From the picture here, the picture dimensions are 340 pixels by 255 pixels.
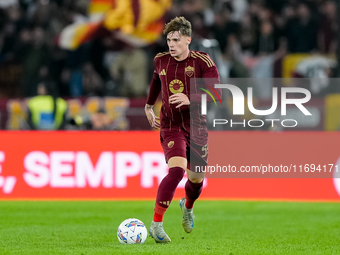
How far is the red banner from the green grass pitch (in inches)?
8.6

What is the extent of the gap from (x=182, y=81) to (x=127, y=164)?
15.6ft

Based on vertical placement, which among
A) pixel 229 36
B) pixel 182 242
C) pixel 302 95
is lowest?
pixel 182 242

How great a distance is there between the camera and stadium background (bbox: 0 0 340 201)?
36.4 feet

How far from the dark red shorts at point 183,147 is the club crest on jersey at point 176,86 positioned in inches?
16.7

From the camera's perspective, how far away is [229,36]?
15.4m

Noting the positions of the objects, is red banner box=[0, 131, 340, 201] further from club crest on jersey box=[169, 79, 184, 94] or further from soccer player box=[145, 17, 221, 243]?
club crest on jersey box=[169, 79, 184, 94]

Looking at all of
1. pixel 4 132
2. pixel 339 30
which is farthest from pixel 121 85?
pixel 339 30

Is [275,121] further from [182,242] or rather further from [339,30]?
[182,242]

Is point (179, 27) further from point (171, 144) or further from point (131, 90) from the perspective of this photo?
point (131, 90)

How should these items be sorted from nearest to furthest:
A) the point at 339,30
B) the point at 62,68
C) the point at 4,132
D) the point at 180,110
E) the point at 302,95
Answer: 1. the point at 180,110
2. the point at 4,132
3. the point at 302,95
4. the point at 339,30
5. the point at 62,68

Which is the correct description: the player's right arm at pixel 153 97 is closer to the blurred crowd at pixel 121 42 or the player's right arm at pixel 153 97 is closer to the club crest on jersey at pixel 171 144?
the club crest on jersey at pixel 171 144

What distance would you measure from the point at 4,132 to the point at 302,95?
19.0 ft

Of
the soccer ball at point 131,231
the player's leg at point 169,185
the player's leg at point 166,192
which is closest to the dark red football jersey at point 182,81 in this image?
the player's leg at point 169,185

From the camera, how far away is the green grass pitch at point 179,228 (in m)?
6.33
